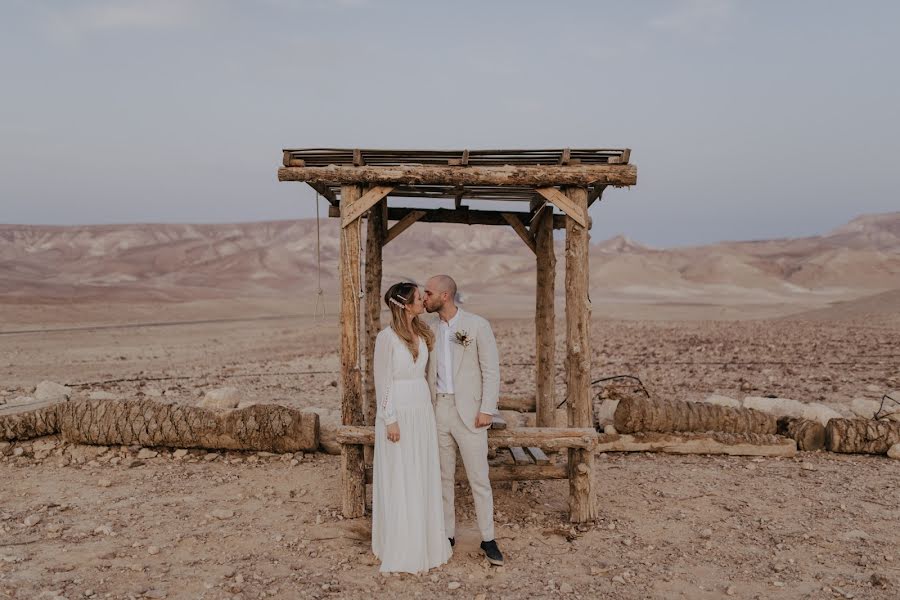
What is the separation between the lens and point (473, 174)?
6105mm

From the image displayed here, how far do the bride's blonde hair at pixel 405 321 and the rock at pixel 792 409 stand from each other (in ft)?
20.1

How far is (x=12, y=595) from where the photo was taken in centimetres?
466

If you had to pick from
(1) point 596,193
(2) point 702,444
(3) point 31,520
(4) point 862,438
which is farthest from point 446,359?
(4) point 862,438

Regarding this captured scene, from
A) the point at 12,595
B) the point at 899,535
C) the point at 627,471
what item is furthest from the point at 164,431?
the point at 899,535

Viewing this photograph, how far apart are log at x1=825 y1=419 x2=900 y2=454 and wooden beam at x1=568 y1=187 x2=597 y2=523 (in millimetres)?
4023

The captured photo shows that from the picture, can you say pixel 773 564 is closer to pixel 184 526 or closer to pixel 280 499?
pixel 280 499

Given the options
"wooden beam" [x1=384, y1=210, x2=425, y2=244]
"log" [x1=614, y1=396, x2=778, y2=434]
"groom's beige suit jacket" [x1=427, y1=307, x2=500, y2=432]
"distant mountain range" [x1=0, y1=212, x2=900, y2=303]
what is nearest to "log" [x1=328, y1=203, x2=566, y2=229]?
"wooden beam" [x1=384, y1=210, x2=425, y2=244]

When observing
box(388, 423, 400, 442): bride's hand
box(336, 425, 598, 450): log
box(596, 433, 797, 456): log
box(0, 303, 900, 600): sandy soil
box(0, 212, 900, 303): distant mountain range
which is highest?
box(0, 212, 900, 303): distant mountain range

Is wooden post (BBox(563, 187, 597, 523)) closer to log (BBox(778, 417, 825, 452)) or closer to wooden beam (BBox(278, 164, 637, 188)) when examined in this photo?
wooden beam (BBox(278, 164, 637, 188))

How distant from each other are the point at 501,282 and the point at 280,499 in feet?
189

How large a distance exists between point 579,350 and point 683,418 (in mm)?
3043

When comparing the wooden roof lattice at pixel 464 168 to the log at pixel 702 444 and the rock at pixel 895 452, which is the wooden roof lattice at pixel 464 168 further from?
Answer: the rock at pixel 895 452

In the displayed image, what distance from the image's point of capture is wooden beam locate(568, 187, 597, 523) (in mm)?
6203

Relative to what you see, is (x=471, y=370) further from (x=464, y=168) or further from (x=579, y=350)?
(x=464, y=168)
